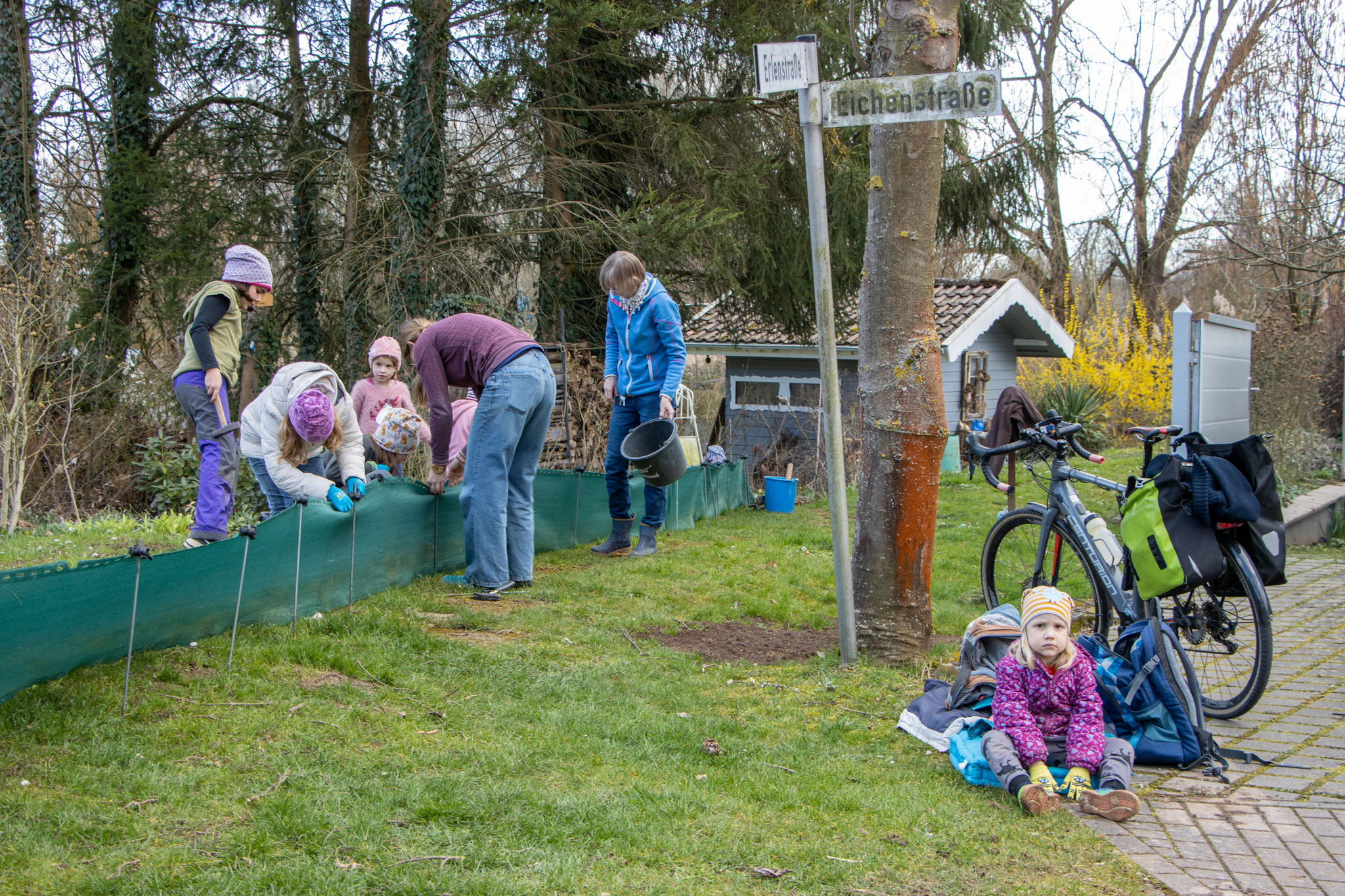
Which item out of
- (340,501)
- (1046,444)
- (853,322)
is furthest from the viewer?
(853,322)

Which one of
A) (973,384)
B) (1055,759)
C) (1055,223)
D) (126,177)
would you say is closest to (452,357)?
(1055,759)

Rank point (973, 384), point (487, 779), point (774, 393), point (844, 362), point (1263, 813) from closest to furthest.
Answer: point (487, 779)
point (1263, 813)
point (844, 362)
point (973, 384)
point (774, 393)

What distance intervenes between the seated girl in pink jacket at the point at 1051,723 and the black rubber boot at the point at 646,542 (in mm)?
3770

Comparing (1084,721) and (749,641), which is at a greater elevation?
(1084,721)

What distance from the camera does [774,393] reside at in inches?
791

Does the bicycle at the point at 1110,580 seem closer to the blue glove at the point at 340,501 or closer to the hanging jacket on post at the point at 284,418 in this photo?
the blue glove at the point at 340,501

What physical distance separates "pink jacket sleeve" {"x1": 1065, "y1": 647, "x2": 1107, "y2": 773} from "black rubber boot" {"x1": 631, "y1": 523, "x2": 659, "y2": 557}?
3.93 m

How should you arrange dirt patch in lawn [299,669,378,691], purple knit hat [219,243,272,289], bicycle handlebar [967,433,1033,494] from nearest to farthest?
dirt patch in lawn [299,669,378,691]
bicycle handlebar [967,433,1033,494]
purple knit hat [219,243,272,289]

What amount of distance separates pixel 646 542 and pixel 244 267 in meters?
3.16

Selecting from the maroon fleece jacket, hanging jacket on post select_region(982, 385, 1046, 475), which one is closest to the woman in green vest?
the maroon fleece jacket

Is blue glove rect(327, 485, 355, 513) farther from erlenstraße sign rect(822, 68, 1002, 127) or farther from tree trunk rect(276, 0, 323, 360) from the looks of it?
tree trunk rect(276, 0, 323, 360)

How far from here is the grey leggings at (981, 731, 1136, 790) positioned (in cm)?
337

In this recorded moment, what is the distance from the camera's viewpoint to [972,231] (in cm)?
1341

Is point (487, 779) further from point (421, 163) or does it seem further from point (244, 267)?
point (421, 163)
